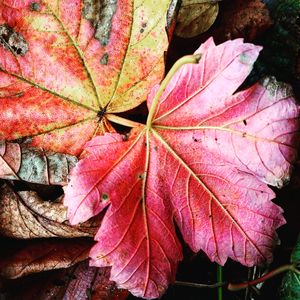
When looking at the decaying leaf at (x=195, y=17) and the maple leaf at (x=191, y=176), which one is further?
the decaying leaf at (x=195, y=17)

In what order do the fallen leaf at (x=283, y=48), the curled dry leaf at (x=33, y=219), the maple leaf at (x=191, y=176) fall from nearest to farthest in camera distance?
the maple leaf at (x=191, y=176), the curled dry leaf at (x=33, y=219), the fallen leaf at (x=283, y=48)

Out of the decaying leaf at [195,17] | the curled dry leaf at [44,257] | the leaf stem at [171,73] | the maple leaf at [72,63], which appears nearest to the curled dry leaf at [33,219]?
the curled dry leaf at [44,257]

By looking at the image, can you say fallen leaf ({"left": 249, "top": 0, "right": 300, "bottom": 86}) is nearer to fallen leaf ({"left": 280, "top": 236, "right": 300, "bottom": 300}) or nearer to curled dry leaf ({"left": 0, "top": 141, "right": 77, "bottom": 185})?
fallen leaf ({"left": 280, "top": 236, "right": 300, "bottom": 300})

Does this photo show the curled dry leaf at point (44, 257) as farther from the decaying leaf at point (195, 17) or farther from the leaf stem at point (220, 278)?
the decaying leaf at point (195, 17)

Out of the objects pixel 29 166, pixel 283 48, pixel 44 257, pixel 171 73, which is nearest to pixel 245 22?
pixel 283 48

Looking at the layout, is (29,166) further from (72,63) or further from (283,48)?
(283,48)
